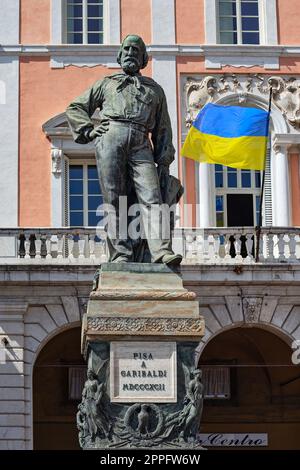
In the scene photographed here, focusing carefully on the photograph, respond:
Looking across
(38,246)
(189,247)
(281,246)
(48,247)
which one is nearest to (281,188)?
(281,246)

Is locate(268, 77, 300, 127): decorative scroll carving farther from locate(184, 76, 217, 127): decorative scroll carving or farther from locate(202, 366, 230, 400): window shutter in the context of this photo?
locate(202, 366, 230, 400): window shutter

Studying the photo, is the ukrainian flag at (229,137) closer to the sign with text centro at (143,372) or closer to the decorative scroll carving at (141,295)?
the decorative scroll carving at (141,295)

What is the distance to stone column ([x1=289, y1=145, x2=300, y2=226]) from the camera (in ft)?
85.6

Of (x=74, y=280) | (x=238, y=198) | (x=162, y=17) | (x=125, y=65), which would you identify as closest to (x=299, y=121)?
(x=238, y=198)

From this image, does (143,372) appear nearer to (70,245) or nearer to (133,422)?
(133,422)

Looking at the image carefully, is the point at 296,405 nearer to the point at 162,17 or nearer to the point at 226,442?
the point at 226,442

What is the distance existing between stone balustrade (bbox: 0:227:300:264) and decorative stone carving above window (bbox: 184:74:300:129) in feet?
8.42

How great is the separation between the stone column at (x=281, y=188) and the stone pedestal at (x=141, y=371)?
13917mm

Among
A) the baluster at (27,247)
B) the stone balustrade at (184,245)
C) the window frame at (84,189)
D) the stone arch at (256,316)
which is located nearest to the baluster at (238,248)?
the stone balustrade at (184,245)

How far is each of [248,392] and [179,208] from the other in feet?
16.2

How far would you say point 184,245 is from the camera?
25109 mm

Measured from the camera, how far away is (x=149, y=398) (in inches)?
472

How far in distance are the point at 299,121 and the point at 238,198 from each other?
2019 mm

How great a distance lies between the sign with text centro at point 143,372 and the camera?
12008 mm
